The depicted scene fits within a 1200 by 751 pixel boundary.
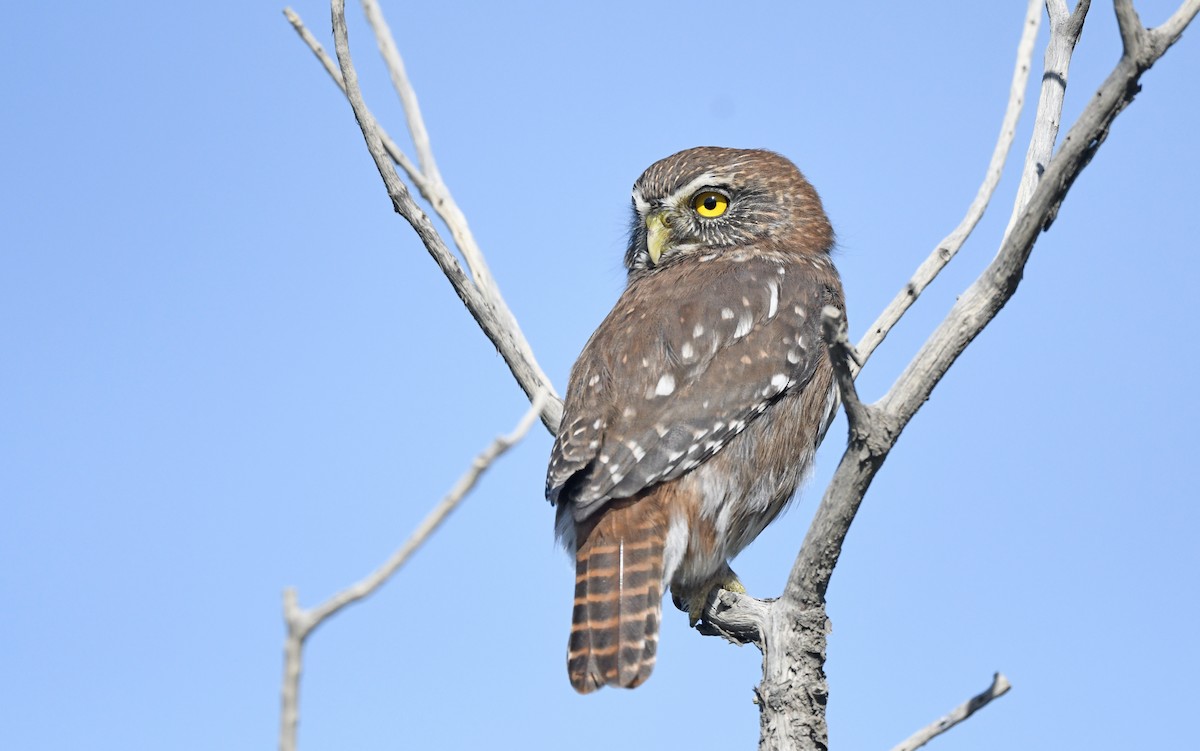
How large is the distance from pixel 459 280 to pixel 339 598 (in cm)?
305

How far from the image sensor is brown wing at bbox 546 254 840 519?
15.0ft

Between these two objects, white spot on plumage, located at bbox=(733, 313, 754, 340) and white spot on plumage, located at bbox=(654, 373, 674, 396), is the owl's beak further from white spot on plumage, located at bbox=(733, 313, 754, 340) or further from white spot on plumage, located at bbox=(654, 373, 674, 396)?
white spot on plumage, located at bbox=(654, 373, 674, 396)

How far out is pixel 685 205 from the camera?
18.9 feet

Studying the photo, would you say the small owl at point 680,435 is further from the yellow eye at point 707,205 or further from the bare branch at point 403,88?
the bare branch at point 403,88

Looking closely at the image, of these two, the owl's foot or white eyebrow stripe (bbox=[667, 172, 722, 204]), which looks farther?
white eyebrow stripe (bbox=[667, 172, 722, 204])

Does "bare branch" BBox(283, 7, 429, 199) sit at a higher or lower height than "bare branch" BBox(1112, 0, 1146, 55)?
higher

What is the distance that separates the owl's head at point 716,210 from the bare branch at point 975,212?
167cm

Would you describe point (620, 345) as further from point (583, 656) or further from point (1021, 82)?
point (1021, 82)

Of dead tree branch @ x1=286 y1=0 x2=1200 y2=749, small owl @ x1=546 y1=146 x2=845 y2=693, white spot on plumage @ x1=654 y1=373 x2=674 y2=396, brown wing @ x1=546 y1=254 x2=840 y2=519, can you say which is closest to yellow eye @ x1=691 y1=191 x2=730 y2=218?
small owl @ x1=546 y1=146 x2=845 y2=693

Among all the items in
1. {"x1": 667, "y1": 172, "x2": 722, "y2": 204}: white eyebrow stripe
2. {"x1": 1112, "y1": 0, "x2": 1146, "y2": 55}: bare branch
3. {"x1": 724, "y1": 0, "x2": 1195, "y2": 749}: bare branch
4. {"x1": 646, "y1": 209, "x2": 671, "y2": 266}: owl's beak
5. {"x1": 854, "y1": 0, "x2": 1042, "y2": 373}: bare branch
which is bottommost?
{"x1": 724, "y1": 0, "x2": 1195, "y2": 749}: bare branch

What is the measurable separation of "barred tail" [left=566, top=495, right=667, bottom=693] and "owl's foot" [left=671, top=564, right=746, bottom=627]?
1.14 feet

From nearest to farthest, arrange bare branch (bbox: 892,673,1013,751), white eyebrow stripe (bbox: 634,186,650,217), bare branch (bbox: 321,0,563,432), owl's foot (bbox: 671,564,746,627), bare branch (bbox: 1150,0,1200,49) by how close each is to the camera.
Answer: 1. bare branch (bbox: 892,673,1013,751)
2. bare branch (bbox: 1150,0,1200,49)
3. bare branch (bbox: 321,0,563,432)
4. owl's foot (bbox: 671,564,746,627)
5. white eyebrow stripe (bbox: 634,186,650,217)

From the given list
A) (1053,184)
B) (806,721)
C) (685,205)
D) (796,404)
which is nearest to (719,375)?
(796,404)

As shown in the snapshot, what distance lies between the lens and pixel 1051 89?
3.97 m
